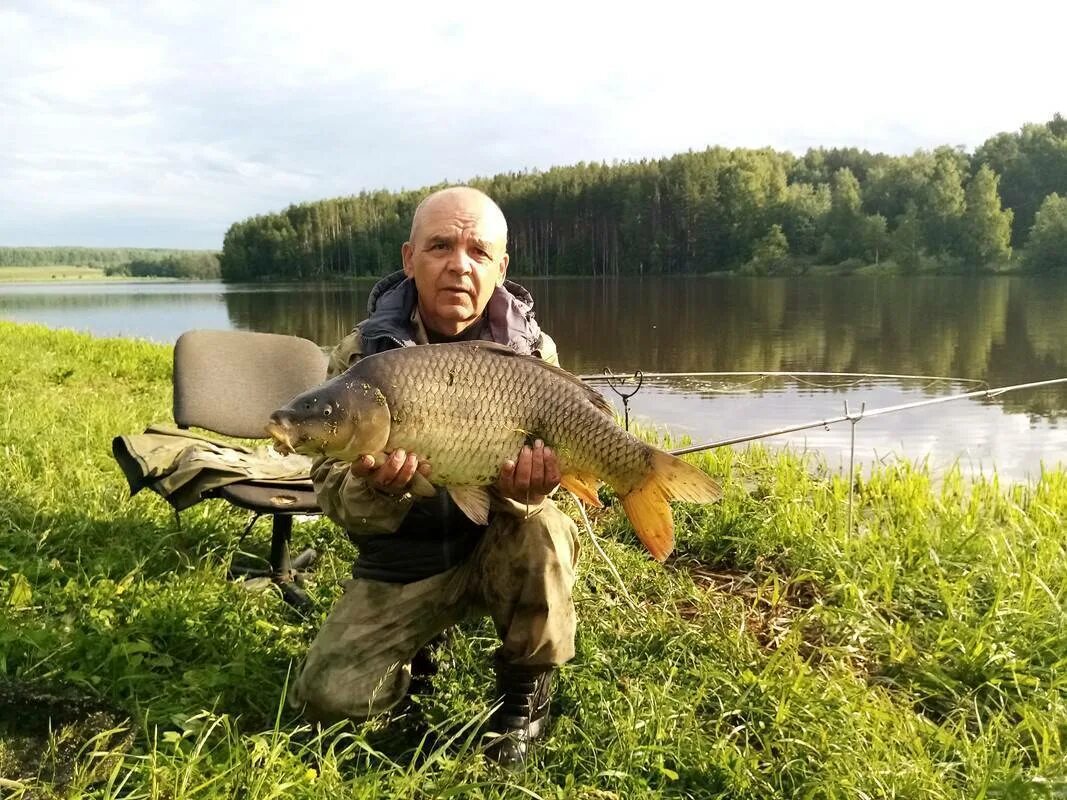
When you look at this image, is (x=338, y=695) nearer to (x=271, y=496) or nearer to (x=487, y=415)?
(x=487, y=415)

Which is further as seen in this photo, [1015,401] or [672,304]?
[672,304]

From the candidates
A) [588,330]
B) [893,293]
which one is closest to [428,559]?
[588,330]

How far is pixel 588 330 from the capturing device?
19.1 m

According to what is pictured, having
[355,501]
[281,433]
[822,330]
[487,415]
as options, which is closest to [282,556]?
[355,501]

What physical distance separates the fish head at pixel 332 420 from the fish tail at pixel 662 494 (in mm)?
613

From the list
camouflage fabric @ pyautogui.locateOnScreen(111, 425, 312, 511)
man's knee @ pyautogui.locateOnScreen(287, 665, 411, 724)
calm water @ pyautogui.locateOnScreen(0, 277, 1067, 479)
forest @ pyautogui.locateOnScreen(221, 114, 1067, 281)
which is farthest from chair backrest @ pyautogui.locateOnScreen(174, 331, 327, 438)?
forest @ pyautogui.locateOnScreen(221, 114, 1067, 281)

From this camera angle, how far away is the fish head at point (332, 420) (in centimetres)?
164

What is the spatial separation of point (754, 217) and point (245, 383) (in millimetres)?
55596

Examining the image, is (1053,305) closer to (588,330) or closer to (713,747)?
(588,330)

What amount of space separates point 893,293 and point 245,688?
29697mm

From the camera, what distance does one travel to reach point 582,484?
6.20ft

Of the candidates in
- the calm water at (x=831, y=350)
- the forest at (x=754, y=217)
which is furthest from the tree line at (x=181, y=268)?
the calm water at (x=831, y=350)

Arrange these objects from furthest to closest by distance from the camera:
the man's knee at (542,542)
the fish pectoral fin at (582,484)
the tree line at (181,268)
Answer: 1. the tree line at (181,268)
2. the man's knee at (542,542)
3. the fish pectoral fin at (582,484)

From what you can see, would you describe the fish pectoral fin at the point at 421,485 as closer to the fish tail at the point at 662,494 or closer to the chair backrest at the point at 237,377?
the fish tail at the point at 662,494
